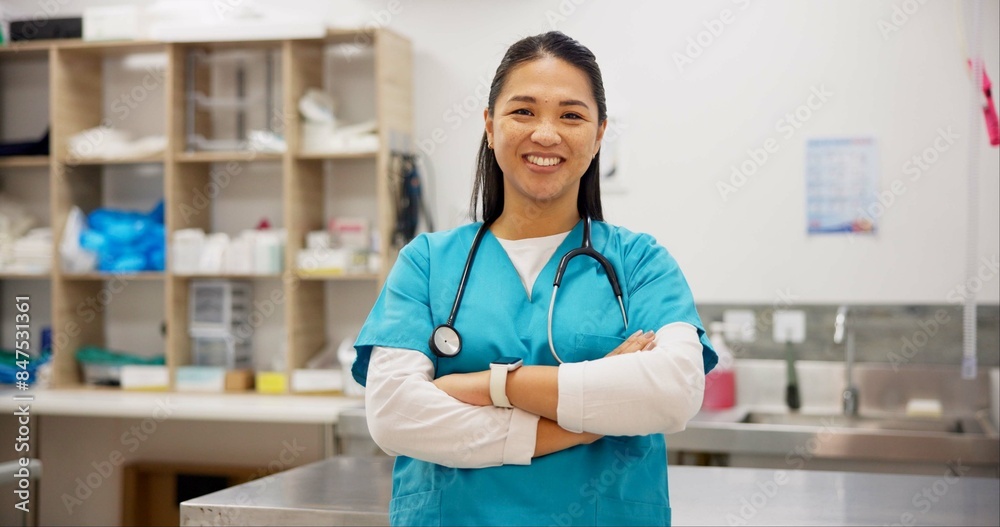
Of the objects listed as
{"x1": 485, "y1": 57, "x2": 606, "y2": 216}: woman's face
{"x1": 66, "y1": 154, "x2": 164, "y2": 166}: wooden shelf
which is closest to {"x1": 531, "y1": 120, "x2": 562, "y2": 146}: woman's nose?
{"x1": 485, "y1": 57, "x2": 606, "y2": 216}: woman's face

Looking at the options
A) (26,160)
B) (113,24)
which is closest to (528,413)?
(113,24)

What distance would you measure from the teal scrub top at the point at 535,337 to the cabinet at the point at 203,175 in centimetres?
207

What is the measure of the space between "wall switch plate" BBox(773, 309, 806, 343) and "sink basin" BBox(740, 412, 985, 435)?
0.88ft

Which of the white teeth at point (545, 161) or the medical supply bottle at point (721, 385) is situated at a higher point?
the white teeth at point (545, 161)

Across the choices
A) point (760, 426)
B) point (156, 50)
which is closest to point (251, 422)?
point (156, 50)

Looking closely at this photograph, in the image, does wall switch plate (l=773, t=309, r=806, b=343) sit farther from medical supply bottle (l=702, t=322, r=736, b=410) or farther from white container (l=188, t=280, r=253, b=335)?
white container (l=188, t=280, r=253, b=335)

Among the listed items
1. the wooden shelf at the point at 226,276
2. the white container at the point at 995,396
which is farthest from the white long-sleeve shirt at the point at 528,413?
the wooden shelf at the point at 226,276

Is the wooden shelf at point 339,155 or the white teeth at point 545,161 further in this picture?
the wooden shelf at point 339,155

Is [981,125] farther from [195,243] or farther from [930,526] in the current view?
[195,243]

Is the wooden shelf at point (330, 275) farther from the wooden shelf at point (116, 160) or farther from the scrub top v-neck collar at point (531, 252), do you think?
the scrub top v-neck collar at point (531, 252)

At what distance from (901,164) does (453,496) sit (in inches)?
97.3

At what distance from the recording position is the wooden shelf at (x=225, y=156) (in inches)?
138

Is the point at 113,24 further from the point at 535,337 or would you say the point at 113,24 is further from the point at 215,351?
the point at 535,337

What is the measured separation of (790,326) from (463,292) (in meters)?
2.20
